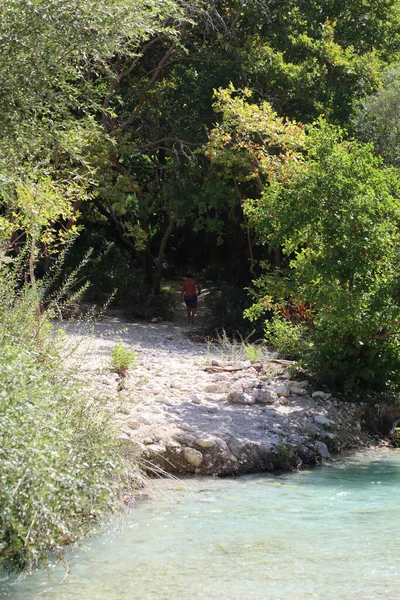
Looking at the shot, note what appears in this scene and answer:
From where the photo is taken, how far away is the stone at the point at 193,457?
10781 millimetres

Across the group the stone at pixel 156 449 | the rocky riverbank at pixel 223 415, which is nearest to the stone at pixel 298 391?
the rocky riverbank at pixel 223 415

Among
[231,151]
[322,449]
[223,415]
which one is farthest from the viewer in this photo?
[231,151]

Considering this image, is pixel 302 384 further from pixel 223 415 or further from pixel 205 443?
pixel 205 443

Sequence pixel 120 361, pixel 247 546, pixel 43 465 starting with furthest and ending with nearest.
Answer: pixel 120 361 < pixel 247 546 < pixel 43 465

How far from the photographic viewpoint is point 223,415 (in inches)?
480

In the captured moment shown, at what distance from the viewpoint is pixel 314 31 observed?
21.5 metres

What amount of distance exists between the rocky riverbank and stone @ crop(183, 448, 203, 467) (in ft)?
0.04

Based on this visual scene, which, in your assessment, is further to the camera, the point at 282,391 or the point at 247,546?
the point at 282,391

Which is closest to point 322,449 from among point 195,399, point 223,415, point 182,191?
point 223,415

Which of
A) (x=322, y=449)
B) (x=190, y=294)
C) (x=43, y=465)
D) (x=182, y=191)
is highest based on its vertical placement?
(x=182, y=191)

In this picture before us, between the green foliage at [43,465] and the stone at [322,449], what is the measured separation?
4.50 meters

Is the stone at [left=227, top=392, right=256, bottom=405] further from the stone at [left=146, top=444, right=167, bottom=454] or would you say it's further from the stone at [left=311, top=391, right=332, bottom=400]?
the stone at [left=146, top=444, right=167, bottom=454]

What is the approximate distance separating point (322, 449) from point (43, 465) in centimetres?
Result: 648

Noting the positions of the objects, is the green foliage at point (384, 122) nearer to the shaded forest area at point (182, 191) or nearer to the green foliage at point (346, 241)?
the shaded forest area at point (182, 191)
